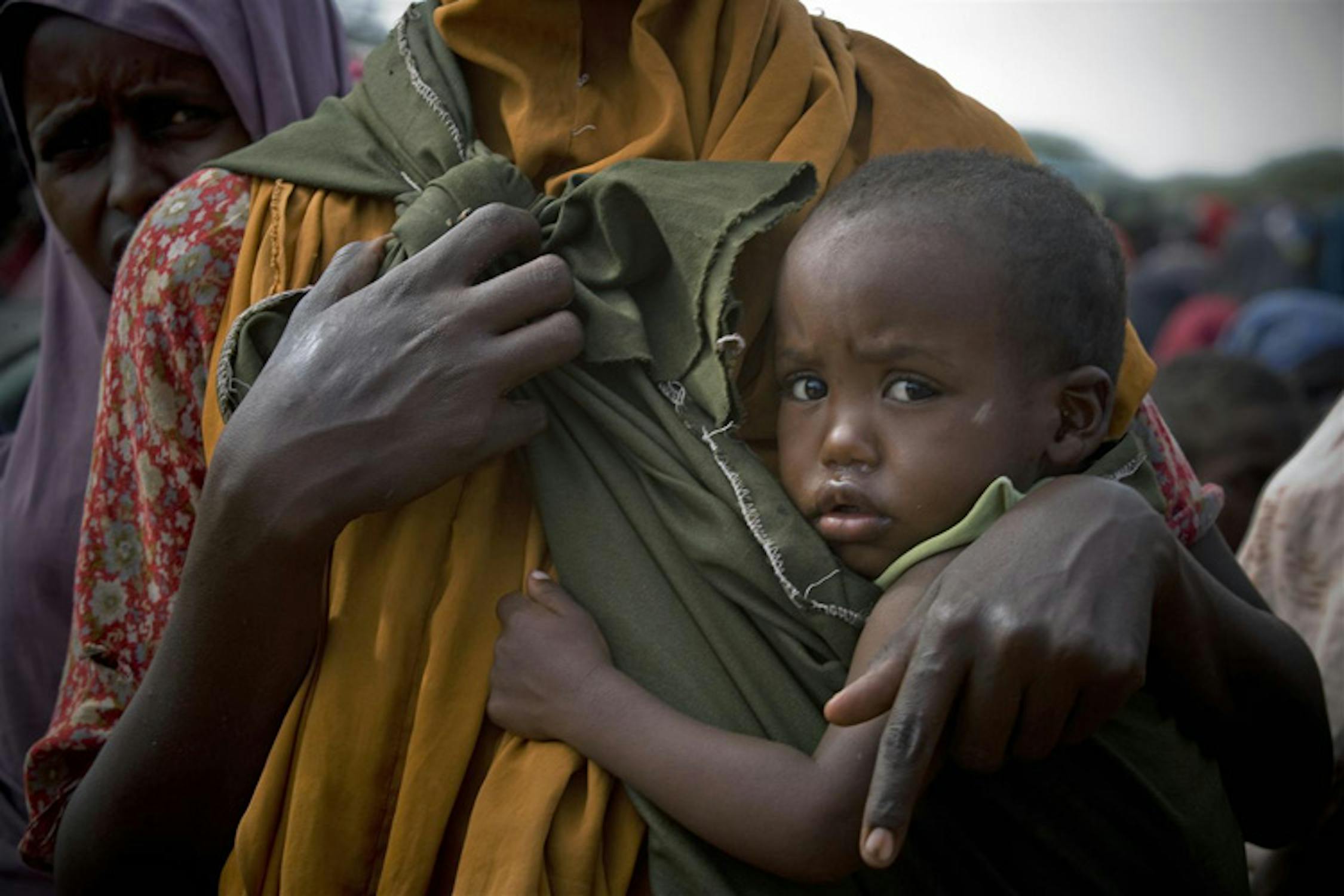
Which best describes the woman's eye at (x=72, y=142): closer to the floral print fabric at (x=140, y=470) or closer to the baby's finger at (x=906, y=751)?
the floral print fabric at (x=140, y=470)

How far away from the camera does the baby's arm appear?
1.58m

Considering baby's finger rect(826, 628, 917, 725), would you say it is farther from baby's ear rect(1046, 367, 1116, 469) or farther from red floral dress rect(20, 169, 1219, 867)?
red floral dress rect(20, 169, 1219, 867)

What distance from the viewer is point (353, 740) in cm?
178

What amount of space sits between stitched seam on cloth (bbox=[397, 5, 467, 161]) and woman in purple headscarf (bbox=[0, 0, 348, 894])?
2.45ft

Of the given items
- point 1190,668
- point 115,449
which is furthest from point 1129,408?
point 115,449

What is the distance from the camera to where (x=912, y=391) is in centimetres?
177

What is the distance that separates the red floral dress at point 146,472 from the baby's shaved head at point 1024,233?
1.17 feet

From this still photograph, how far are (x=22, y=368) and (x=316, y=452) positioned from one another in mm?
2301

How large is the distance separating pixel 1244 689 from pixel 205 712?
57.0 inches

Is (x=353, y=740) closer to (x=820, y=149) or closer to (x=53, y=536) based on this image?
(x=820, y=149)

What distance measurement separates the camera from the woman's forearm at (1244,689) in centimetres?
184

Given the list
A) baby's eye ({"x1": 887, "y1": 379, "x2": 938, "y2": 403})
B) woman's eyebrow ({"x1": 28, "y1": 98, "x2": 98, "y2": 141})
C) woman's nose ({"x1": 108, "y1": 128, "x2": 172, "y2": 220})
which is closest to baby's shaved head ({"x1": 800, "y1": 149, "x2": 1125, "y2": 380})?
baby's eye ({"x1": 887, "y1": 379, "x2": 938, "y2": 403})

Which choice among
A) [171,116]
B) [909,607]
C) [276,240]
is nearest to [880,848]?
[909,607]

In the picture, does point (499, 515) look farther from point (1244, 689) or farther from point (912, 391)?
point (1244, 689)
